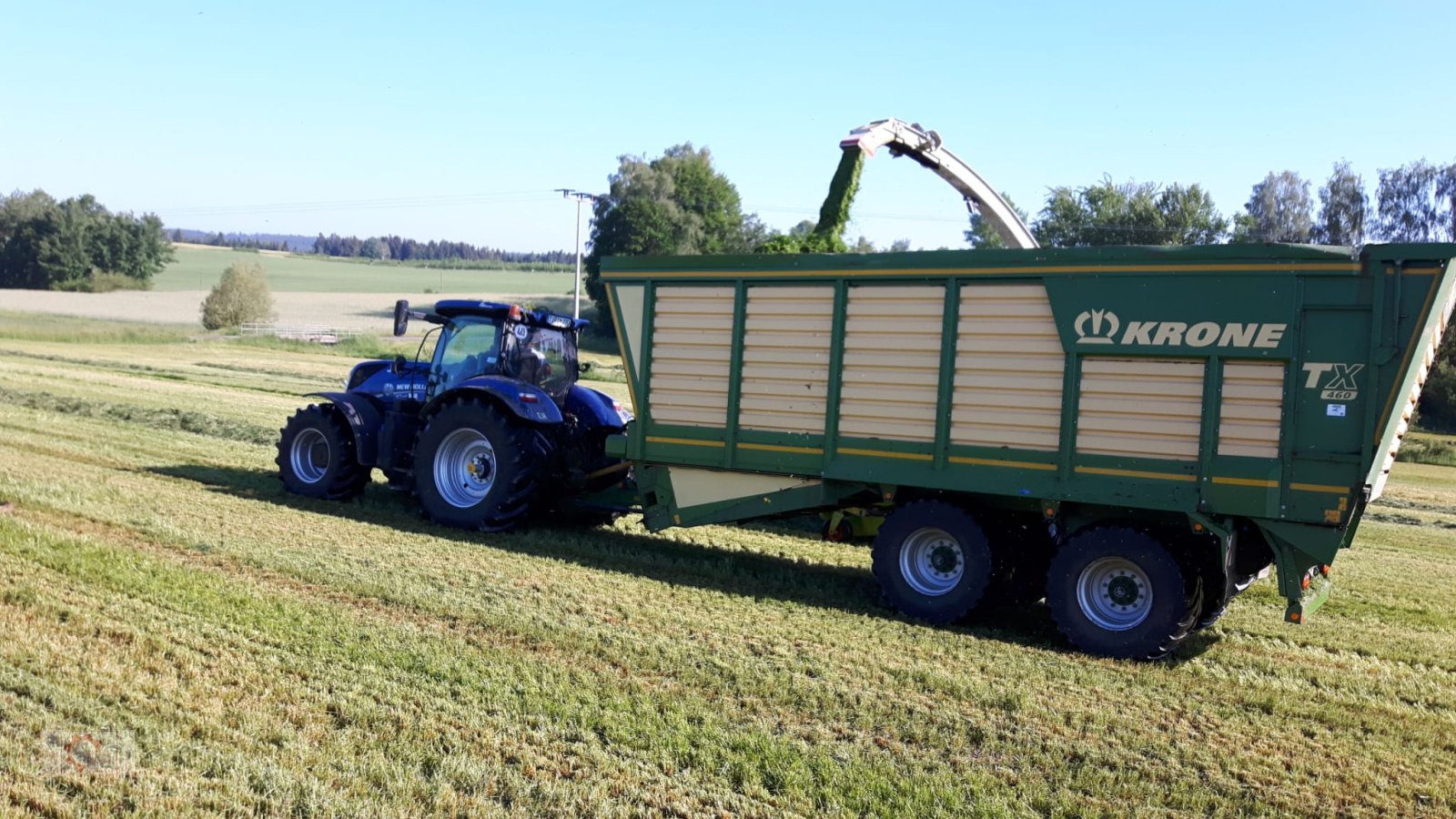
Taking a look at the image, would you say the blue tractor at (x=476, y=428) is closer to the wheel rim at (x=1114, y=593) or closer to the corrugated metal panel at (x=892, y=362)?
the corrugated metal panel at (x=892, y=362)

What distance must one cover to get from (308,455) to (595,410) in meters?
3.08

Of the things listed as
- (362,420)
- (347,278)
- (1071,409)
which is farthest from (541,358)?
(347,278)

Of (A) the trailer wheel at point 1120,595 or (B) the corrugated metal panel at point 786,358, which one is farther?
(B) the corrugated metal panel at point 786,358

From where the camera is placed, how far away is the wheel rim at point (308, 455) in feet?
38.7

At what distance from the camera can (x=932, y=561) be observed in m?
8.30

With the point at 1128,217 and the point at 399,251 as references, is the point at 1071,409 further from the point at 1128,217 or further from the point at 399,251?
the point at 399,251

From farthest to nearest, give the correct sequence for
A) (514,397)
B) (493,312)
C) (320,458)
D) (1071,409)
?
(320,458)
(493,312)
(514,397)
(1071,409)

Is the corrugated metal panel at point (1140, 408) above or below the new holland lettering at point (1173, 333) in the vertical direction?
below

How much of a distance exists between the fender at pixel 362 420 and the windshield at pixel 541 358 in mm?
1585

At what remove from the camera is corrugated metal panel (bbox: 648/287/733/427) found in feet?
30.1

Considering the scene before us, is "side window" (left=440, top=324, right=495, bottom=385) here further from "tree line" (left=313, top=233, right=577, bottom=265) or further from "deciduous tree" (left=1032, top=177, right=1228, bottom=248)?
"tree line" (left=313, top=233, right=577, bottom=265)

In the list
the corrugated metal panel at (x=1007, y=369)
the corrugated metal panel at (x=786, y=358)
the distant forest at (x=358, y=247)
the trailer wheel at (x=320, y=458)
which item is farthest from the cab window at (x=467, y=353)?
the distant forest at (x=358, y=247)

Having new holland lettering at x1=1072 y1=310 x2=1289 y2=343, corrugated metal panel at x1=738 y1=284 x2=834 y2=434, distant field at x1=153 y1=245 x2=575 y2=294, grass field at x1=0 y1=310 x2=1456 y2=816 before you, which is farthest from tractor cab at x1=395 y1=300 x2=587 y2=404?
distant field at x1=153 y1=245 x2=575 y2=294

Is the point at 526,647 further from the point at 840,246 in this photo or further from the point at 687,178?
the point at 687,178
